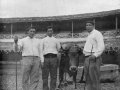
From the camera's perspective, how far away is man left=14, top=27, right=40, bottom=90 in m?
4.53

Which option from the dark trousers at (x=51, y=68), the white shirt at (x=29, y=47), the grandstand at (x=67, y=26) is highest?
the grandstand at (x=67, y=26)

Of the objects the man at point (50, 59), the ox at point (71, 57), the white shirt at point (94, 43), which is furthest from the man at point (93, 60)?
the man at point (50, 59)

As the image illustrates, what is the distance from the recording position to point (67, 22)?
18812 millimetres

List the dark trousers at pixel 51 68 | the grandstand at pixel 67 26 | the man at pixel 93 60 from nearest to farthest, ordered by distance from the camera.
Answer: the man at pixel 93 60
the dark trousers at pixel 51 68
the grandstand at pixel 67 26

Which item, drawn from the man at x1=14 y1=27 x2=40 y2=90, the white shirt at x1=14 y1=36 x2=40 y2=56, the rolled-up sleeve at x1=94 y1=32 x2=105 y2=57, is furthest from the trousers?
the rolled-up sleeve at x1=94 y1=32 x2=105 y2=57

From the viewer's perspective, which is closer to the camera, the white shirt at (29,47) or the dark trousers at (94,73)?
the dark trousers at (94,73)

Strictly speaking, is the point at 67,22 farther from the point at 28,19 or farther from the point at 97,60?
the point at 97,60

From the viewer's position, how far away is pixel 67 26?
752 inches

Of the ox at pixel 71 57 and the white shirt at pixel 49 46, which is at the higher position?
the white shirt at pixel 49 46

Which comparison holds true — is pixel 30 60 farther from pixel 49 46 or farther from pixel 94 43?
pixel 94 43

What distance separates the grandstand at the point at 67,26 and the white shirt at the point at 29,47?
1214 cm

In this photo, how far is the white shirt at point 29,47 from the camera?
4583 millimetres

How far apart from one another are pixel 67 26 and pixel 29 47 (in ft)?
48.2

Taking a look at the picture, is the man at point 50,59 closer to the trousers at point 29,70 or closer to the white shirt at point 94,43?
the trousers at point 29,70
